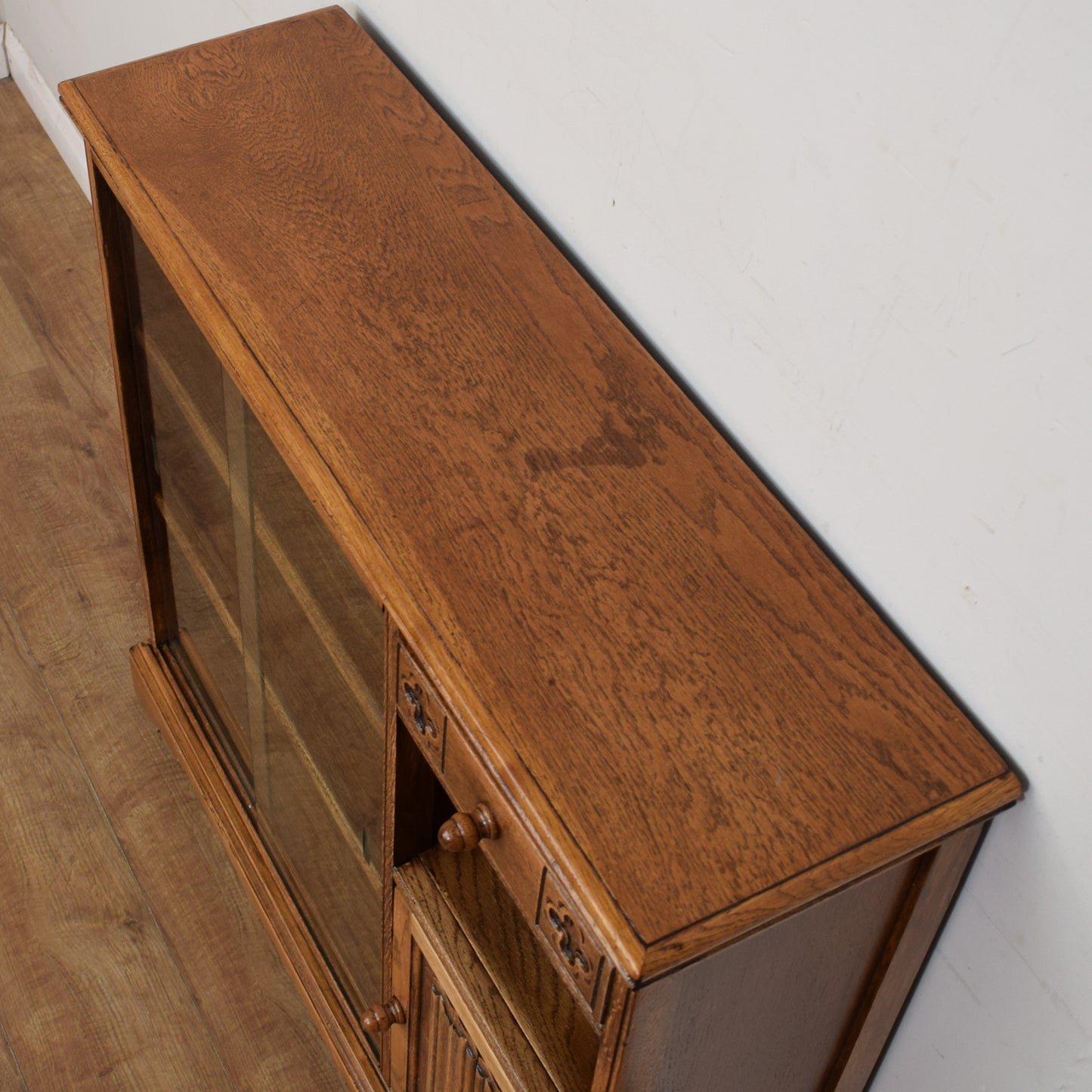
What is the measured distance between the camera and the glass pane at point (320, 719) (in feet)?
2.99

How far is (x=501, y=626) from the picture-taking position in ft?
2.35

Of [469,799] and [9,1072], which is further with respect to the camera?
[9,1072]

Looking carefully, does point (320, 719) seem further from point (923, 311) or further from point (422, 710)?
point (923, 311)

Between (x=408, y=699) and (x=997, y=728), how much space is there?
13.3 inches

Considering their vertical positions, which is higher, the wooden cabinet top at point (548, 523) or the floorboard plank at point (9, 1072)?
the wooden cabinet top at point (548, 523)

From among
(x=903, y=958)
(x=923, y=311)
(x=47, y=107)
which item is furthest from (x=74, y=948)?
(x=47, y=107)

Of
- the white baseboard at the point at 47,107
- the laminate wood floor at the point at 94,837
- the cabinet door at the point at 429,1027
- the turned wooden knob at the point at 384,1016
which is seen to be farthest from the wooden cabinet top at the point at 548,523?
the white baseboard at the point at 47,107

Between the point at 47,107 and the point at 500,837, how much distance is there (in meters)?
2.00

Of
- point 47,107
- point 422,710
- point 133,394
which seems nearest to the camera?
point 422,710

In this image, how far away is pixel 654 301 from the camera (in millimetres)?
884

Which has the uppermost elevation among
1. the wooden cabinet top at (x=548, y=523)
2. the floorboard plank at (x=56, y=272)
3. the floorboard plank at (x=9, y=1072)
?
the wooden cabinet top at (x=548, y=523)

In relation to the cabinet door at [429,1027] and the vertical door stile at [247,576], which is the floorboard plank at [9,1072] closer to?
the vertical door stile at [247,576]

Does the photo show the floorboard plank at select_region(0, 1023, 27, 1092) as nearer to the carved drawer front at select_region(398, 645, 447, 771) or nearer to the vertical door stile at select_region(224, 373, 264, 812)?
the vertical door stile at select_region(224, 373, 264, 812)

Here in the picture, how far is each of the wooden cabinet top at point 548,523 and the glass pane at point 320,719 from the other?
10cm
